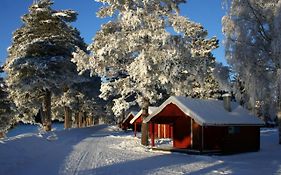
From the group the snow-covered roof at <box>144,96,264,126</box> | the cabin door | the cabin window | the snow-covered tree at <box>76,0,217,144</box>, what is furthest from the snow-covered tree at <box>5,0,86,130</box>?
the cabin window

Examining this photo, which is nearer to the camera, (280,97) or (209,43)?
(280,97)

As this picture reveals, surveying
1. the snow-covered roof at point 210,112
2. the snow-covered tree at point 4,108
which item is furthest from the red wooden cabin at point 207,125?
the snow-covered tree at point 4,108

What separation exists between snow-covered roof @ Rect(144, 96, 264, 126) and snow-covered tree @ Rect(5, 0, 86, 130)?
1299 cm

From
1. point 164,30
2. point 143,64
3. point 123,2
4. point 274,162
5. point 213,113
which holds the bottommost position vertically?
point 274,162

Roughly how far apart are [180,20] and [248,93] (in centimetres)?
766

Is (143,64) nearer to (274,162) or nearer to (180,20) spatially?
(180,20)

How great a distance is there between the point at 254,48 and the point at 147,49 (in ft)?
28.2

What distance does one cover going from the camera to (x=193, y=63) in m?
26.0

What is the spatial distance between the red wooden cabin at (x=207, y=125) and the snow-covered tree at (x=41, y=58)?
13.1 m

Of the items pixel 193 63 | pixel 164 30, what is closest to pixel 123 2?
pixel 164 30

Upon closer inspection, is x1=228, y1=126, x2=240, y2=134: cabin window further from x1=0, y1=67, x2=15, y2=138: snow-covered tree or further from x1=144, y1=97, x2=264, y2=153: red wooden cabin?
x1=0, y1=67, x2=15, y2=138: snow-covered tree

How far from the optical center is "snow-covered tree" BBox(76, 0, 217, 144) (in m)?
25.3

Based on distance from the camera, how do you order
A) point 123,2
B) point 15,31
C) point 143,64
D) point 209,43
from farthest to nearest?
point 209,43
point 15,31
point 123,2
point 143,64

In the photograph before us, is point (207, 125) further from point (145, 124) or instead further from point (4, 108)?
point (4, 108)
